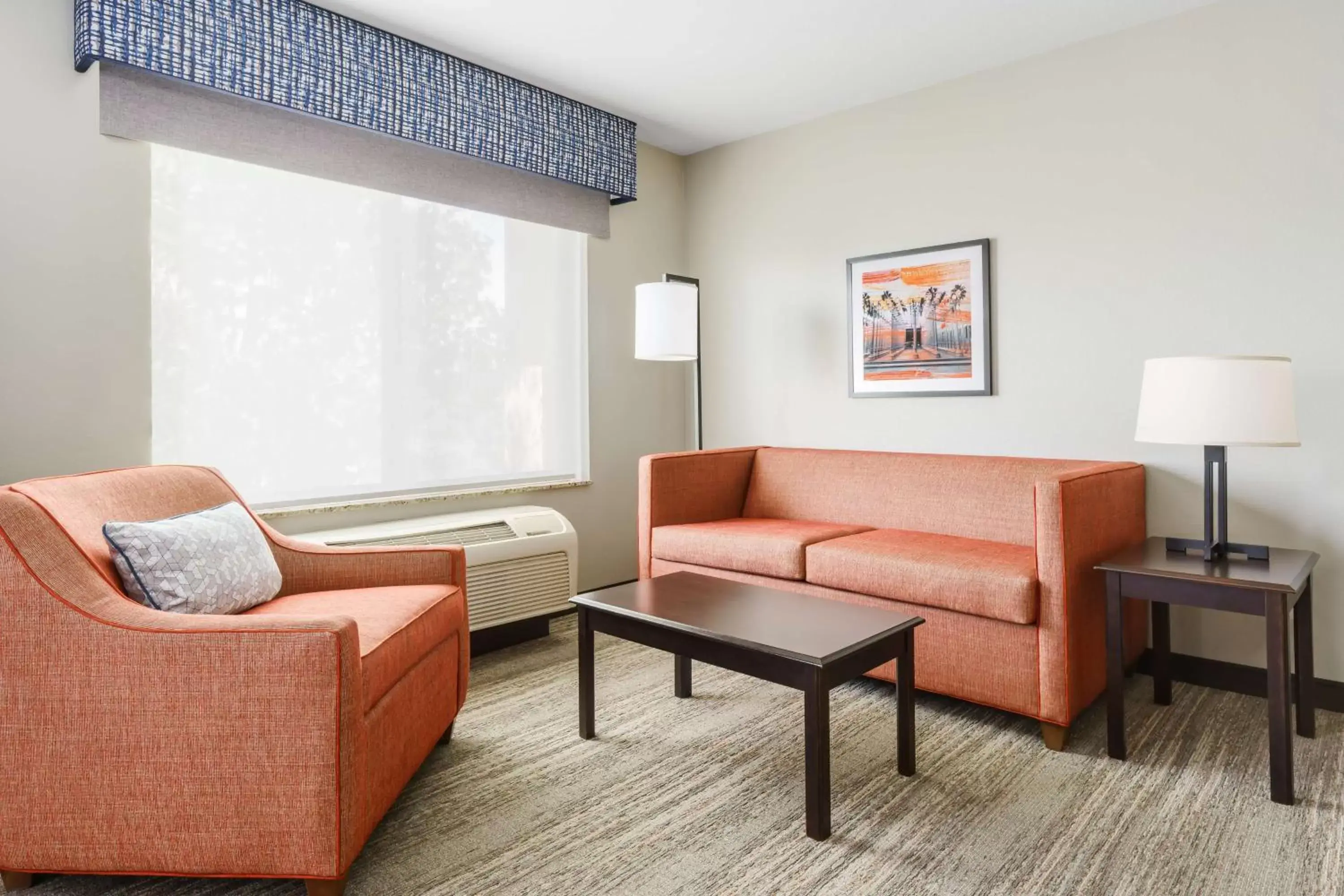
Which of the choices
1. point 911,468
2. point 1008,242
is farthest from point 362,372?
point 1008,242

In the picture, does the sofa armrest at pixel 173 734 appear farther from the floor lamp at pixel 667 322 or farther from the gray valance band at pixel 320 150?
the floor lamp at pixel 667 322

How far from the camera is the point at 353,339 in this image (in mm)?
3135

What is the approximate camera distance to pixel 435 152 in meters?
3.28

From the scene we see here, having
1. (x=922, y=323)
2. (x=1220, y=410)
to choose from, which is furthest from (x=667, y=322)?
(x=1220, y=410)

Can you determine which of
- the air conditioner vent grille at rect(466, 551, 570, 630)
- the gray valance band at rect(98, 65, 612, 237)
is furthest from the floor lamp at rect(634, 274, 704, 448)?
the air conditioner vent grille at rect(466, 551, 570, 630)

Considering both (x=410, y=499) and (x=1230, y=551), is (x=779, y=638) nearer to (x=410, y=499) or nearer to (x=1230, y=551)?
(x=1230, y=551)

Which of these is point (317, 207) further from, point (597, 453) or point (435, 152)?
point (597, 453)

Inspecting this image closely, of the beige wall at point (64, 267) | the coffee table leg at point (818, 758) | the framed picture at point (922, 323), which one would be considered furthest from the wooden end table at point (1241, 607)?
the beige wall at point (64, 267)

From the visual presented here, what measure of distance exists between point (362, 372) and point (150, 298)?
773mm

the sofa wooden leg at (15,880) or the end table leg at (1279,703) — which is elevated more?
the end table leg at (1279,703)

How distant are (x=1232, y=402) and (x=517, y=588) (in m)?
2.52

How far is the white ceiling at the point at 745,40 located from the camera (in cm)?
Answer: 276

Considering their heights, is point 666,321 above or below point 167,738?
above

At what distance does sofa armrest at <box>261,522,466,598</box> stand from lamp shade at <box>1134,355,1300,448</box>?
7.02 feet
